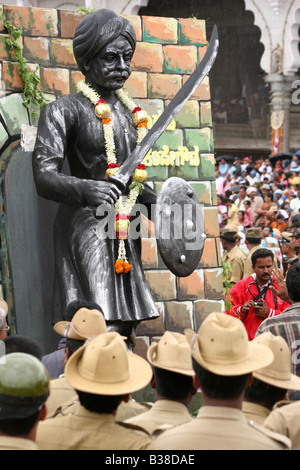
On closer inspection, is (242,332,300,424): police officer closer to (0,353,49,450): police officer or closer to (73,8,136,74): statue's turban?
(0,353,49,450): police officer

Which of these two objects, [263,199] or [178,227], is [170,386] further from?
[263,199]

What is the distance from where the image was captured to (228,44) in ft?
88.4

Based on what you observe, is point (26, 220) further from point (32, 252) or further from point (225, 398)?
point (225, 398)

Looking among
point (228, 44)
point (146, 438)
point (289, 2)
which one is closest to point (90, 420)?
point (146, 438)

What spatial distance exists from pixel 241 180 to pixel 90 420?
17.7 metres

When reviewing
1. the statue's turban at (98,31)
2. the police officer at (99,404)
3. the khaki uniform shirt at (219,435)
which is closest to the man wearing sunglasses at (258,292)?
the statue's turban at (98,31)

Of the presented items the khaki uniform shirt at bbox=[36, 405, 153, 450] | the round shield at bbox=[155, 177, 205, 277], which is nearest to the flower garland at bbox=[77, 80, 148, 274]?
the round shield at bbox=[155, 177, 205, 277]

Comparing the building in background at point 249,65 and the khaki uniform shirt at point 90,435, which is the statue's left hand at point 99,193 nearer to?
the khaki uniform shirt at point 90,435

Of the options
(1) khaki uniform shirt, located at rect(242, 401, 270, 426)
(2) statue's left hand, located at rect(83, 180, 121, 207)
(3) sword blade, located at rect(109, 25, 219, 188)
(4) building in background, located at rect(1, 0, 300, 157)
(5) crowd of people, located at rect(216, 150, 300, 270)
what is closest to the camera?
(1) khaki uniform shirt, located at rect(242, 401, 270, 426)

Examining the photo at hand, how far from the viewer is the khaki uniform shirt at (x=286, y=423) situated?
145 inches

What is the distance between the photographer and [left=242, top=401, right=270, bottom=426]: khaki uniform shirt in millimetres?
3982

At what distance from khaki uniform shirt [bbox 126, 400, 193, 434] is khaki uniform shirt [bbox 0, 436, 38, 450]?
27.9 inches

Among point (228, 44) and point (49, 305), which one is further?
point (228, 44)

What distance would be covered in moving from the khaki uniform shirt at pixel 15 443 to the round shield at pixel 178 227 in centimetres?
247
